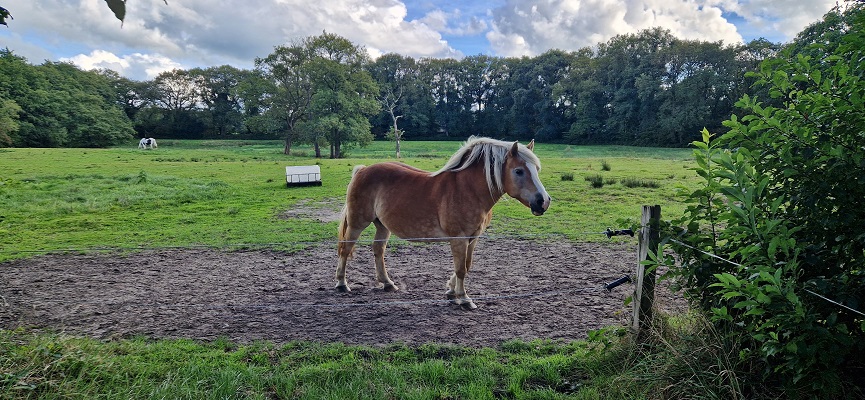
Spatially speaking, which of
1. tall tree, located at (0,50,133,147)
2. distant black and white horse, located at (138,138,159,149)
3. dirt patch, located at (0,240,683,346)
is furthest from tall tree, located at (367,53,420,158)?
dirt patch, located at (0,240,683,346)

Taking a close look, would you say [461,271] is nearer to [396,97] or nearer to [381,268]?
[381,268]

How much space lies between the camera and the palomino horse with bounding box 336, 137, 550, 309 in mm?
5000

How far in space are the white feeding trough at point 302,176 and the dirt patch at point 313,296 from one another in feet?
29.7

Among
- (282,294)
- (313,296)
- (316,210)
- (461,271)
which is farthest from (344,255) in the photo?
(316,210)

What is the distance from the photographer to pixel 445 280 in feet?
21.2

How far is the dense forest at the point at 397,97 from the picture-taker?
41969 millimetres

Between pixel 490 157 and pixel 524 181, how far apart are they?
55 centimetres

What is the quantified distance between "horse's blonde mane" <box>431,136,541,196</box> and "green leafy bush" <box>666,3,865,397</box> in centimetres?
231

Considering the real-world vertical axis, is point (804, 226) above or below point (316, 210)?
above

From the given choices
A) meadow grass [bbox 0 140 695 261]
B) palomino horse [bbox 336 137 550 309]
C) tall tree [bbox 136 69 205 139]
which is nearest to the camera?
palomino horse [bbox 336 137 550 309]

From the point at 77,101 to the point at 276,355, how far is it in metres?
70.3

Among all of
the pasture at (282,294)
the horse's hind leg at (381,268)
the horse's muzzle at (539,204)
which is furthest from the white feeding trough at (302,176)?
the horse's muzzle at (539,204)

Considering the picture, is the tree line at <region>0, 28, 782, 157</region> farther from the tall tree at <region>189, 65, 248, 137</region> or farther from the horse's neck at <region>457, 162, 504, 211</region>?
the horse's neck at <region>457, 162, 504, 211</region>

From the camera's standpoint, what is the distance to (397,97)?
205 feet
